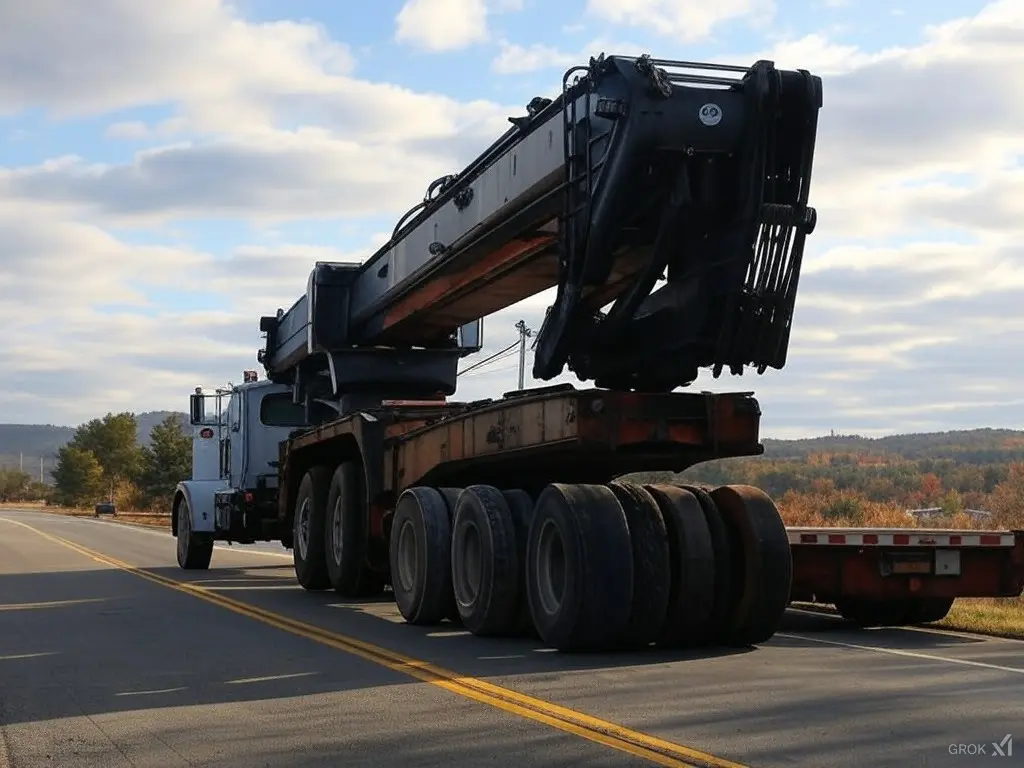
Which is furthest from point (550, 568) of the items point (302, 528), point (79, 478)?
point (79, 478)

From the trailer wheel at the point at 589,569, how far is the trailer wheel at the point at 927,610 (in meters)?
3.81

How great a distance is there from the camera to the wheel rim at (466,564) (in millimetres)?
13046

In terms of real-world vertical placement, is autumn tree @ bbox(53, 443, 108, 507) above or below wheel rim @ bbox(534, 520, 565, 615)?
above

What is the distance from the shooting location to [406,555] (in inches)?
573

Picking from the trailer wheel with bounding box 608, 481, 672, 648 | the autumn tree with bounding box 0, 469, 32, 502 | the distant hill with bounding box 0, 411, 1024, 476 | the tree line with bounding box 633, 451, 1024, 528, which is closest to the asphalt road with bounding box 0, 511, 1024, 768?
the trailer wheel with bounding box 608, 481, 672, 648

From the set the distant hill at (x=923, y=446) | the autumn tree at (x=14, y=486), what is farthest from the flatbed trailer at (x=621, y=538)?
the autumn tree at (x=14, y=486)

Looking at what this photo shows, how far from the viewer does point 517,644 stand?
39.4ft

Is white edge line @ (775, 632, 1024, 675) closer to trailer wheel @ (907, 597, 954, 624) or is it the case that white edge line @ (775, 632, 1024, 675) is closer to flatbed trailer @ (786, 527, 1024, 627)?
flatbed trailer @ (786, 527, 1024, 627)

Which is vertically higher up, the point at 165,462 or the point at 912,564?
the point at 165,462

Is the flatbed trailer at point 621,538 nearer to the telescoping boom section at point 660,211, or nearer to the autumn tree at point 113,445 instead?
the telescoping boom section at point 660,211

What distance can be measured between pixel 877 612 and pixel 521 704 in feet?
21.0

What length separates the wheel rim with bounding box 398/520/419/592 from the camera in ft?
47.1

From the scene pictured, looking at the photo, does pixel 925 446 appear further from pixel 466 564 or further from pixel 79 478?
pixel 466 564

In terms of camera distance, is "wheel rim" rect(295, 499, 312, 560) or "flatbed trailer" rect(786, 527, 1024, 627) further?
"wheel rim" rect(295, 499, 312, 560)
